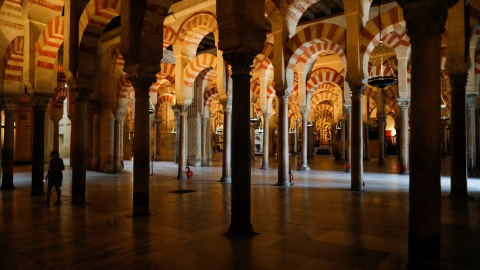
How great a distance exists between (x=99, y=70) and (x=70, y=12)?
20.3 feet

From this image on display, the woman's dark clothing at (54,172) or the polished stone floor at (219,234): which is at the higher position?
the woman's dark clothing at (54,172)

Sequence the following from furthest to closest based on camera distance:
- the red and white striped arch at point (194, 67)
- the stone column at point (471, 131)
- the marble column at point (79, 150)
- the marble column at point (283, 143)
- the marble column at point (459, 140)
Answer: the red and white striped arch at point (194, 67) → the stone column at point (471, 131) → the marble column at point (283, 143) → the marble column at point (459, 140) → the marble column at point (79, 150)

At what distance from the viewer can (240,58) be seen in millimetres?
3379

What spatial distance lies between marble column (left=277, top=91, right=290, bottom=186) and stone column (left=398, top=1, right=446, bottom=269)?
193 inches

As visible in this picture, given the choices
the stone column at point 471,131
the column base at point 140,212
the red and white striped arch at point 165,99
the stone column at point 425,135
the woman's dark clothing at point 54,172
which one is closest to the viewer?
the stone column at point 425,135

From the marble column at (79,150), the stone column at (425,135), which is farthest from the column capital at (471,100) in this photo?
the marble column at (79,150)

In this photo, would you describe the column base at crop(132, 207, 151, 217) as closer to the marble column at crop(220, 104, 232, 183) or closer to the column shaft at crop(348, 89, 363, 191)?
the marble column at crop(220, 104, 232, 183)

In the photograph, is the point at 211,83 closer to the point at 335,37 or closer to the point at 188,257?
the point at 335,37

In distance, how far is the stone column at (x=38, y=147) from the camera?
6.18 metres

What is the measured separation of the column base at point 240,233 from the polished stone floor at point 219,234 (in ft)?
0.27

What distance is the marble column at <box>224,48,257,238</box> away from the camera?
334cm

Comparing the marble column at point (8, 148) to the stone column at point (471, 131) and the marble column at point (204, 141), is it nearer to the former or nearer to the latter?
the marble column at point (204, 141)

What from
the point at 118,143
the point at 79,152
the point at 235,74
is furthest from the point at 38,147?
the point at 235,74

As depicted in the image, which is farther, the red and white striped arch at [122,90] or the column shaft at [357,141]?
the red and white striped arch at [122,90]
